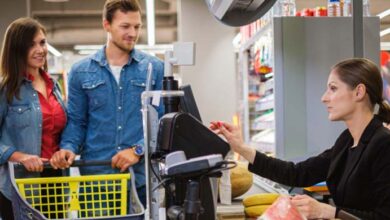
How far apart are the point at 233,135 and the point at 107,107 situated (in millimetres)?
606

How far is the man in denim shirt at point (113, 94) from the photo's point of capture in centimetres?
236

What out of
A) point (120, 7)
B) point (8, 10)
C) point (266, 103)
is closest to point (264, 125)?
point (266, 103)

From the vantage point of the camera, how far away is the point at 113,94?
2.38m

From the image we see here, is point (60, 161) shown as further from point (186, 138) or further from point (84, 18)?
point (84, 18)

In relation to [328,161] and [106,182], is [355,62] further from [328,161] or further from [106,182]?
[106,182]

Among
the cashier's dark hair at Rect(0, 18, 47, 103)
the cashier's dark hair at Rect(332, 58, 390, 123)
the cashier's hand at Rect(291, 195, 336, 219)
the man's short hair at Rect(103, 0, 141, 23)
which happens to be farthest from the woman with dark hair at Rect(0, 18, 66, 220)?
the cashier's dark hair at Rect(332, 58, 390, 123)

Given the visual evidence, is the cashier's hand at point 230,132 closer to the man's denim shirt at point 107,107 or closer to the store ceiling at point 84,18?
the man's denim shirt at point 107,107

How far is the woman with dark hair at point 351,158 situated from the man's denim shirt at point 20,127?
2.81ft

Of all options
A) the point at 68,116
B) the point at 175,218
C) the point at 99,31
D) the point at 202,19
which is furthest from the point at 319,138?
the point at 99,31

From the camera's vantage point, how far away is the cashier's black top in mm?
1829


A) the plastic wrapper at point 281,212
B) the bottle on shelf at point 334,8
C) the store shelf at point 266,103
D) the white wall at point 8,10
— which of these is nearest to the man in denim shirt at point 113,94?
the plastic wrapper at point 281,212

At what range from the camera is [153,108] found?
1712mm

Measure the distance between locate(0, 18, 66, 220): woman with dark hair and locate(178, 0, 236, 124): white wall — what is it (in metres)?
6.29

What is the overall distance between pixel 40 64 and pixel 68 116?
31cm
